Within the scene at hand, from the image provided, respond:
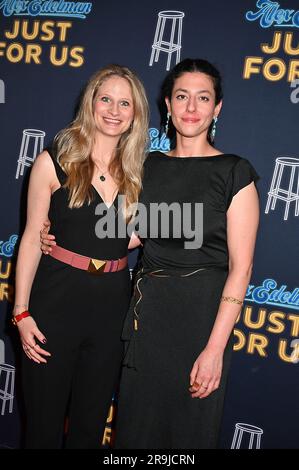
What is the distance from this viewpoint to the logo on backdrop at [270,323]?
2.36 m

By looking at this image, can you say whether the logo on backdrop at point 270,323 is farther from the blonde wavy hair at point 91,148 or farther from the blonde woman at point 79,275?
the blonde wavy hair at point 91,148

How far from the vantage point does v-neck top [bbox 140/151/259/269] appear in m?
1.78

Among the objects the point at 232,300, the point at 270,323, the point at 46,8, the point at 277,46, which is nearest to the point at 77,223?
the point at 232,300

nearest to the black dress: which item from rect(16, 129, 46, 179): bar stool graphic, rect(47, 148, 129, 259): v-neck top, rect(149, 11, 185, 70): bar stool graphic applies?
rect(47, 148, 129, 259): v-neck top

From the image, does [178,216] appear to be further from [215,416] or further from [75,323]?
[215,416]

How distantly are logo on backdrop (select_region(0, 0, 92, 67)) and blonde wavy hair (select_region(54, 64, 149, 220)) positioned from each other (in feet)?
2.44

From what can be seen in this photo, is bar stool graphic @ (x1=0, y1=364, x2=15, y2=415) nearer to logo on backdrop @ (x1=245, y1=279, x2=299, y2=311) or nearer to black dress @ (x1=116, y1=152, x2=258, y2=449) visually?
black dress @ (x1=116, y1=152, x2=258, y2=449)

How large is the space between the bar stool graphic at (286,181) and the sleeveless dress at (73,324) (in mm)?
879

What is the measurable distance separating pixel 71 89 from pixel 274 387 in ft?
6.49

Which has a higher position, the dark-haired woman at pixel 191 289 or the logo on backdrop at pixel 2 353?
the dark-haired woman at pixel 191 289

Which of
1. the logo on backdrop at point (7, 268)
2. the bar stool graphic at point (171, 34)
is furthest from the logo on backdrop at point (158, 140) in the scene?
the logo on backdrop at point (7, 268)

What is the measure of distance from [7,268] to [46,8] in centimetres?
153

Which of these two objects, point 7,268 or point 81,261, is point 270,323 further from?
point 7,268
